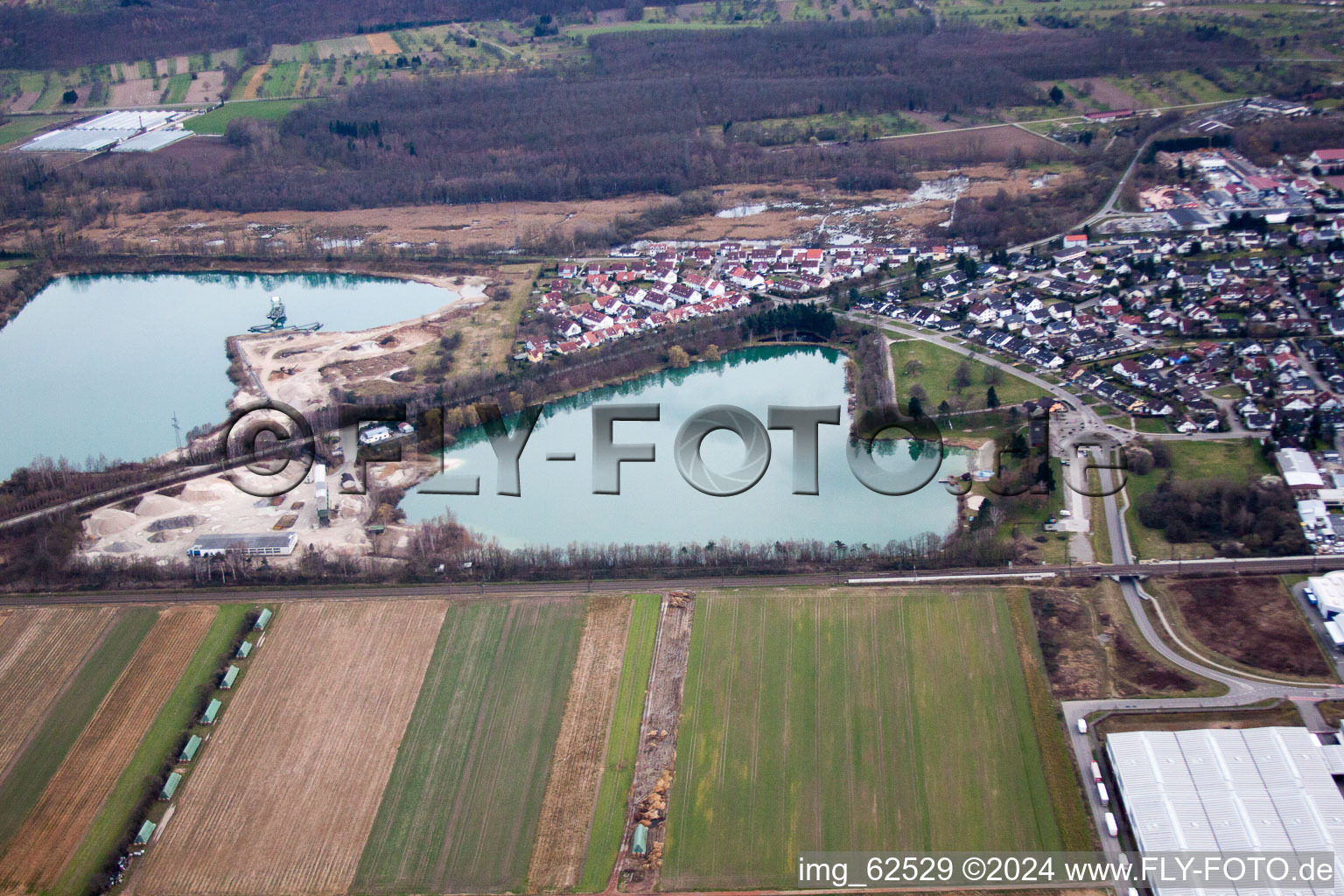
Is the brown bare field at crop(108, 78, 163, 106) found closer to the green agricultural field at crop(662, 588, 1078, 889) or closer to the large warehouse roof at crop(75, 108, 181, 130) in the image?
the large warehouse roof at crop(75, 108, 181, 130)

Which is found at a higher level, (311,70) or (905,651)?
(311,70)

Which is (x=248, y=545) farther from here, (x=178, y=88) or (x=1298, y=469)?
(x=178, y=88)

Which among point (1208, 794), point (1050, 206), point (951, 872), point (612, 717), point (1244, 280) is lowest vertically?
point (951, 872)

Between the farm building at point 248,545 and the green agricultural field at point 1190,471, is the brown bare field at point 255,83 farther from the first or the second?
the green agricultural field at point 1190,471

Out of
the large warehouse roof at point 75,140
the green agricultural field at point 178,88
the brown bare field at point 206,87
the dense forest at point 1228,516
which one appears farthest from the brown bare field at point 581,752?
the green agricultural field at point 178,88

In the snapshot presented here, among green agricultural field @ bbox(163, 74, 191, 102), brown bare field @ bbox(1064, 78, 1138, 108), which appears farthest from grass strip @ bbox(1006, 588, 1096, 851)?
green agricultural field @ bbox(163, 74, 191, 102)

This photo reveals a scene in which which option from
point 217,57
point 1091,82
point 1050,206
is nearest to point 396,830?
point 1050,206

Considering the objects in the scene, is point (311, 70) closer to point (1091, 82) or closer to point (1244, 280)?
point (1091, 82)

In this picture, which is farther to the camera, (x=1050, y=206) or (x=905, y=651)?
(x=1050, y=206)
